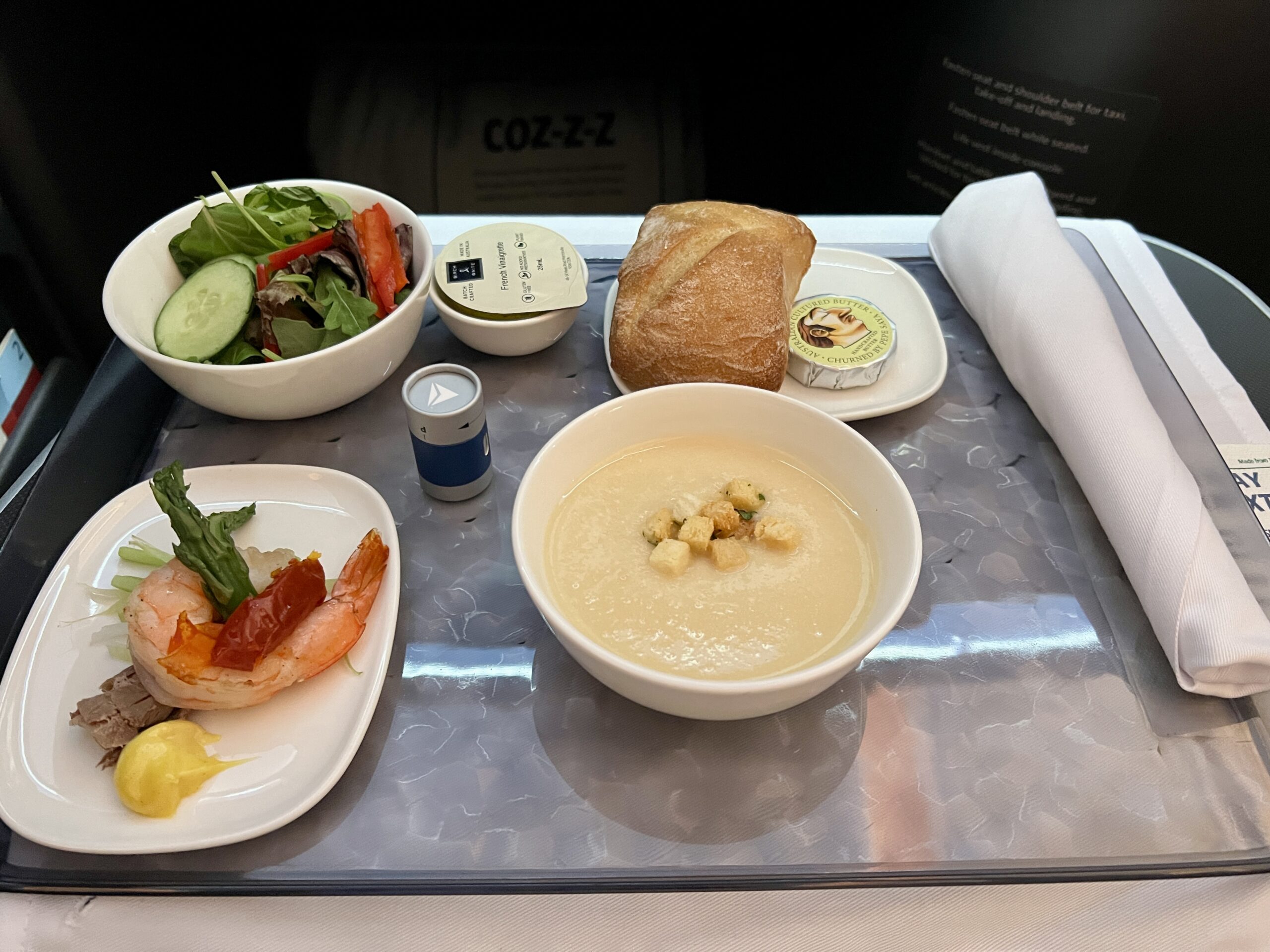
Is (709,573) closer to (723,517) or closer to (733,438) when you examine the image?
(723,517)

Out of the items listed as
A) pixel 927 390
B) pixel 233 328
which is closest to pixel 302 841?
pixel 233 328

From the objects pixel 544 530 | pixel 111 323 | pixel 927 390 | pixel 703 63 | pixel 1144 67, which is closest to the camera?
pixel 544 530

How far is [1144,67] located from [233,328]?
186 cm

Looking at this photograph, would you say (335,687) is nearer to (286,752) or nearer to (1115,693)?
(286,752)

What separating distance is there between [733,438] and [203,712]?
786mm

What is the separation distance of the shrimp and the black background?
50.2 inches

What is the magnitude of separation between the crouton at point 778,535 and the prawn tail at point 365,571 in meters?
0.50

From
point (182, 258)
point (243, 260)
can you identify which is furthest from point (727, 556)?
point (182, 258)

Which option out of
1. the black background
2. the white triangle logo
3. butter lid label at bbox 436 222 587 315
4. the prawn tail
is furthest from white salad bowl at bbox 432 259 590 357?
the black background

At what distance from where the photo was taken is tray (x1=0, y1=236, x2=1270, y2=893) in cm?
96

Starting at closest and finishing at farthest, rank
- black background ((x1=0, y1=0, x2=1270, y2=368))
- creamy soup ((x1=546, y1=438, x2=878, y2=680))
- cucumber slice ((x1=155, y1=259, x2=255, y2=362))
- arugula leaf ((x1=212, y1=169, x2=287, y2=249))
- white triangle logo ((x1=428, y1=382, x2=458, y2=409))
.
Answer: creamy soup ((x1=546, y1=438, x2=878, y2=680)) < white triangle logo ((x1=428, y1=382, x2=458, y2=409)) < cucumber slice ((x1=155, y1=259, x2=255, y2=362)) < arugula leaf ((x1=212, y1=169, x2=287, y2=249)) < black background ((x1=0, y1=0, x2=1270, y2=368))

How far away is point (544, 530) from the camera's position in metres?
1.12

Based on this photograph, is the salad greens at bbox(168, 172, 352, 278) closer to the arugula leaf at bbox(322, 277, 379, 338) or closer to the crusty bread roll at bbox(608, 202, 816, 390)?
the arugula leaf at bbox(322, 277, 379, 338)

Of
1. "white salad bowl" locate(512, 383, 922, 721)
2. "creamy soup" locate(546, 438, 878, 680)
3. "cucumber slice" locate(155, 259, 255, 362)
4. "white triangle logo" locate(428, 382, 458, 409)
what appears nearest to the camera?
"white salad bowl" locate(512, 383, 922, 721)
